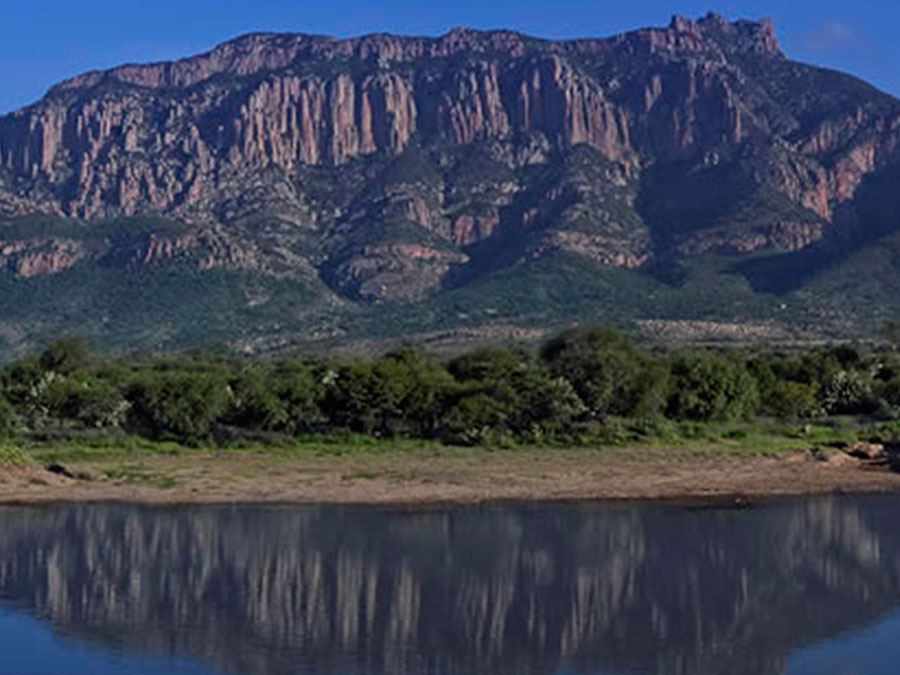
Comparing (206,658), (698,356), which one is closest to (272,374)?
(698,356)

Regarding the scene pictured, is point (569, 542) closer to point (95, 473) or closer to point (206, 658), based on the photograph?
point (206, 658)

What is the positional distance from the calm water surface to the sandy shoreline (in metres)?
2.62

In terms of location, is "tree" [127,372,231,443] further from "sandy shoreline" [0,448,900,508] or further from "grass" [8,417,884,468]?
"sandy shoreline" [0,448,900,508]

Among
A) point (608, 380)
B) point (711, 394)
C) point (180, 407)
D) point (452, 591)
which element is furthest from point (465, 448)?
point (452, 591)

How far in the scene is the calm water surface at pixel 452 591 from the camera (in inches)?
1020

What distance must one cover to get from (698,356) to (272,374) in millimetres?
23857

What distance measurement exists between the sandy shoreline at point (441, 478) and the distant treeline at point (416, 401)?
14.4 feet

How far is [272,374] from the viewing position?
78.8 metres

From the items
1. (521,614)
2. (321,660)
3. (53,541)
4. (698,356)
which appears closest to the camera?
(321,660)

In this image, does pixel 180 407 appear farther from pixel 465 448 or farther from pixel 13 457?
pixel 465 448

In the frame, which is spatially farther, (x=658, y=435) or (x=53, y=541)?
(x=658, y=435)

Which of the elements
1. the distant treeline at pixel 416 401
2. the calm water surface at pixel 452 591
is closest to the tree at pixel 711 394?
the distant treeline at pixel 416 401

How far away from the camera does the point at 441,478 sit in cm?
5075

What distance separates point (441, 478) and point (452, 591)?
62.0ft
